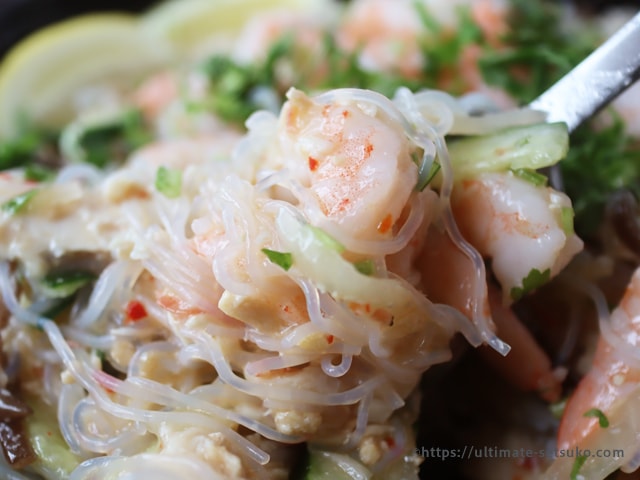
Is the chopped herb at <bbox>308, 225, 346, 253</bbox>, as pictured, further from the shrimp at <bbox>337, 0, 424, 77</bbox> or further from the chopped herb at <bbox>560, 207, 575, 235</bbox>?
the shrimp at <bbox>337, 0, 424, 77</bbox>

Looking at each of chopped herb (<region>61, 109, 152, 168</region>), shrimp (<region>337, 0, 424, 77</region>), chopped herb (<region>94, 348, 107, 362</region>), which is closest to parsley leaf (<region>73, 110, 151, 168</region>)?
chopped herb (<region>61, 109, 152, 168</region>)

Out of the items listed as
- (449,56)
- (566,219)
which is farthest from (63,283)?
(449,56)

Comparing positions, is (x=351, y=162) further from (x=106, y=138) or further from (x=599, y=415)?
(x=106, y=138)

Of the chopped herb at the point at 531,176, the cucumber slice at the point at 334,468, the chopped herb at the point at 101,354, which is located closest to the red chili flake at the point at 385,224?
the chopped herb at the point at 531,176

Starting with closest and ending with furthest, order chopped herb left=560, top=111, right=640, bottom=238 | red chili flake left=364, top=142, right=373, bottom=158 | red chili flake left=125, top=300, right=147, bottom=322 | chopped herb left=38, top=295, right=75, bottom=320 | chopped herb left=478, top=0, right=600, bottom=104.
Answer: red chili flake left=364, top=142, right=373, bottom=158, red chili flake left=125, top=300, right=147, bottom=322, chopped herb left=38, top=295, right=75, bottom=320, chopped herb left=560, top=111, right=640, bottom=238, chopped herb left=478, top=0, right=600, bottom=104

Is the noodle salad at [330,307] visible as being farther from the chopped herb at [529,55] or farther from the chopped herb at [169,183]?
the chopped herb at [529,55]

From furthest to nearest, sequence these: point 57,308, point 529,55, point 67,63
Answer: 1. point 67,63
2. point 529,55
3. point 57,308

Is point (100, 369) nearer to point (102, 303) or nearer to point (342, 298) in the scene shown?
point (102, 303)
